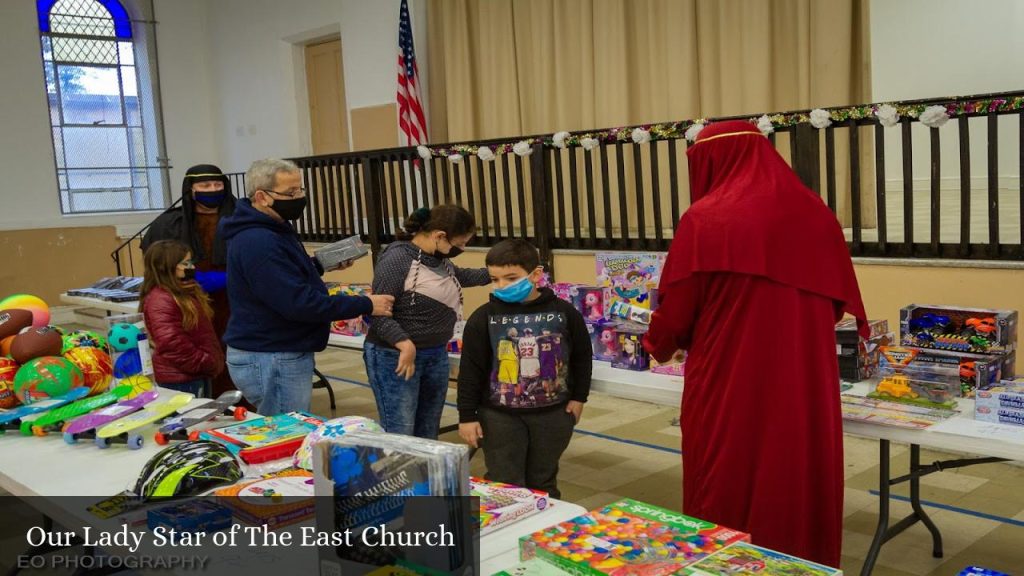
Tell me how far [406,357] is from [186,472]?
1342 mm

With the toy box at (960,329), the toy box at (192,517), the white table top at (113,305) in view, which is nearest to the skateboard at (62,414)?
the toy box at (192,517)

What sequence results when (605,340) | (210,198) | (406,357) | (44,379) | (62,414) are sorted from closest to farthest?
(62,414) → (44,379) → (406,357) → (605,340) → (210,198)

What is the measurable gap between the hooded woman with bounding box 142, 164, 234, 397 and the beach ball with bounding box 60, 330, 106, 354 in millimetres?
988

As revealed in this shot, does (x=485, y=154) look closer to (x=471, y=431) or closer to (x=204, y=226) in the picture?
(x=204, y=226)

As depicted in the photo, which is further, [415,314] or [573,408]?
[415,314]

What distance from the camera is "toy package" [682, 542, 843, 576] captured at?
158 centimetres

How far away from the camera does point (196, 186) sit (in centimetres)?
439

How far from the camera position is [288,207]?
3389 millimetres

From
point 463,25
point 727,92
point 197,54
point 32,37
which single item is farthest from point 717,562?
point 197,54

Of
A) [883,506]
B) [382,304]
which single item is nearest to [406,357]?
[382,304]

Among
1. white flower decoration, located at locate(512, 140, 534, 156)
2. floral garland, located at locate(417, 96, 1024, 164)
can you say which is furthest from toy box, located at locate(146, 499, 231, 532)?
white flower decoration, located at locate(512, 140, 534, 156)

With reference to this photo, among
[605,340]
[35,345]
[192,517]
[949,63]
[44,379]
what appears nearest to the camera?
[192,517]

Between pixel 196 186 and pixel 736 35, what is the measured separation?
17.6ft

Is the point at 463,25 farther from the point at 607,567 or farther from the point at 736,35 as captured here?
the point at 607,567
